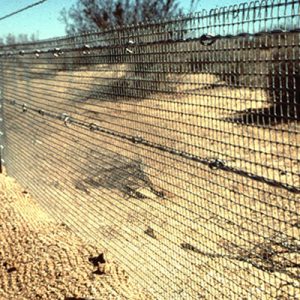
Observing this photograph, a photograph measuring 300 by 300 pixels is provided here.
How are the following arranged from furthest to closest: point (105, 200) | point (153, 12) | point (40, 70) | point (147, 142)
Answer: point (153, 12)
point (40, 70)
point (105, 200)
point (147, 142)

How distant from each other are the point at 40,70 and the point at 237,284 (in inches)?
165

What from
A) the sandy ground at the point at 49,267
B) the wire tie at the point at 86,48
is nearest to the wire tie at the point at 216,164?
the sandy ground at the point at 49,267

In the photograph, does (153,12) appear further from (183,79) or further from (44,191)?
(183,79)

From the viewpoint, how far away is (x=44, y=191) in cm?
703

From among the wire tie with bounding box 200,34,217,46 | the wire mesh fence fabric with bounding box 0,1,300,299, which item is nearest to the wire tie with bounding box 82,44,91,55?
the wire mesh fence fabric with bounding box 0,1,300,299

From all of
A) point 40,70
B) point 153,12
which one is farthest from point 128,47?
point 153,12

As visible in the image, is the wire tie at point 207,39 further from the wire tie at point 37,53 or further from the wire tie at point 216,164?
the wire tie at point 37,53

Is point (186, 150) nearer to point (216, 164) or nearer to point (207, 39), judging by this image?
point (216, 164)

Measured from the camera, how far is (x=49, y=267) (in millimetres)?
4625

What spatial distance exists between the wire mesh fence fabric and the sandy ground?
17 centimetres

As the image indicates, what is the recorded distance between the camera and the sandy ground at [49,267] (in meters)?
4.20

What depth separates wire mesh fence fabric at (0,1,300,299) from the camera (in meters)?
2.80

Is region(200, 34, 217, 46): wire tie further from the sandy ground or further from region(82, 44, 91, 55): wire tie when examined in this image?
the sandy ground

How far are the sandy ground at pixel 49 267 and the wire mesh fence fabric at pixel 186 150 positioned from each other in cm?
17
